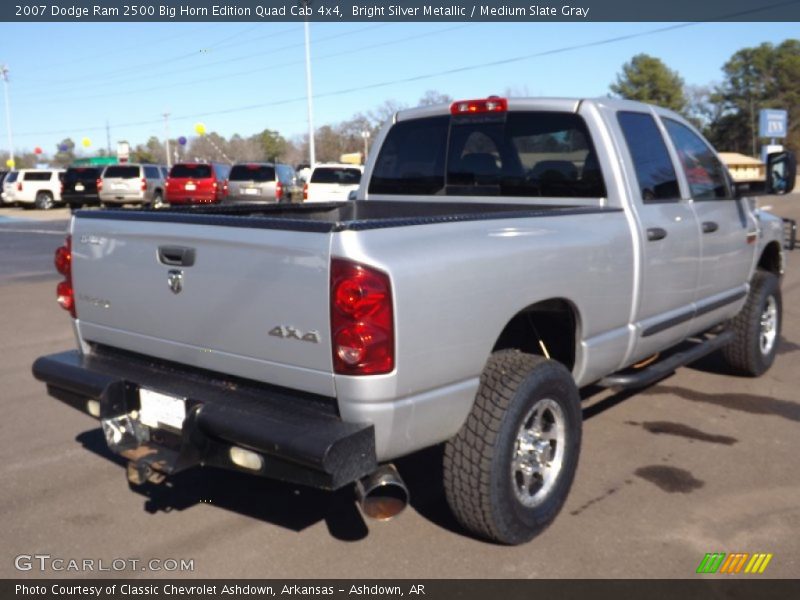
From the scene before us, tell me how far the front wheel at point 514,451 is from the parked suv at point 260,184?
2417 centimetres

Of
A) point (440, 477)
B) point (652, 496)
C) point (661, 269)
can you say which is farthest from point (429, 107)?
point (652, 496)

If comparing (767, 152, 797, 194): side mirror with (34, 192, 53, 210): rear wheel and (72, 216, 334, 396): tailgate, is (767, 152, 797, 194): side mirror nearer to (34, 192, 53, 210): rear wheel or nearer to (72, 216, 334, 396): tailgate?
(72, 216, 334, 396): tailgate

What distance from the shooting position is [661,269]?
15.3ft

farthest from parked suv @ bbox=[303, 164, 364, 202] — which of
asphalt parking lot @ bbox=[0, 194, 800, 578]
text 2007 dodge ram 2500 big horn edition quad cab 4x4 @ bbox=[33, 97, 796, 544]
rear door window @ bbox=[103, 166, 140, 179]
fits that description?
text 2007 dodge ram 2500 big horn edition quad cab 4x4 @ bbox=[33, 97, 796, 544]

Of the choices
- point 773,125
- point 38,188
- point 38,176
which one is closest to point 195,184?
point 38,188

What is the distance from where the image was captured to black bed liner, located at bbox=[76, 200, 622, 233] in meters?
3.11

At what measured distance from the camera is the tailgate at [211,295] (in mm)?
3055

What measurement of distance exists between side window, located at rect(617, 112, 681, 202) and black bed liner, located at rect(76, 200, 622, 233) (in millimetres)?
490

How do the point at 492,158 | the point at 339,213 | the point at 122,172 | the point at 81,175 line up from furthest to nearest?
1. the point at 81,175
2. the point at 122,172
3. the point at 339,213
4. the point at 492,158

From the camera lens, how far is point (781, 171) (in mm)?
5707

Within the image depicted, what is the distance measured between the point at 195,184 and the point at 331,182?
896cm

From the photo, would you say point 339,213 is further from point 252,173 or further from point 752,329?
point 252,173
